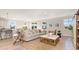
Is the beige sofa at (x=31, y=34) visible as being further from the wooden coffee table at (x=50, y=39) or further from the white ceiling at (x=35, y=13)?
the white ceiling at (x=35, y=13)

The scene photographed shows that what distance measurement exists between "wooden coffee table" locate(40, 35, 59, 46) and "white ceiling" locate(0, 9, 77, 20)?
42 centimetres

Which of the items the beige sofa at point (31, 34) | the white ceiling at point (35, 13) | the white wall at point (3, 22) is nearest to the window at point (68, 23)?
the white ceiling at point (35, 13)

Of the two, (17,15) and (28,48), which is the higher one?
(17,15)

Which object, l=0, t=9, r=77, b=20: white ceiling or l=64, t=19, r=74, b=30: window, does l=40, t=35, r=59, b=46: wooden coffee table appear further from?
l=0, t=9, r=77, b=20: white ceiling

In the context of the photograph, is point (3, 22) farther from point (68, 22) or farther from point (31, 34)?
point (68, 22)

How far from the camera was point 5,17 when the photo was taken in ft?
7.59

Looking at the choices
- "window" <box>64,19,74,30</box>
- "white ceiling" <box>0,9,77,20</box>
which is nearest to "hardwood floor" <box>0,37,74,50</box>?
"window" <box>64,19,74,30</box>

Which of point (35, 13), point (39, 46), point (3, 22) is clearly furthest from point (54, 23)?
point (3, 22)

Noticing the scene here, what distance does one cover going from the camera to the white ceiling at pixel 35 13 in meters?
2.34

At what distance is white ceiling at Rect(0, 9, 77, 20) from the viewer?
2340mm
